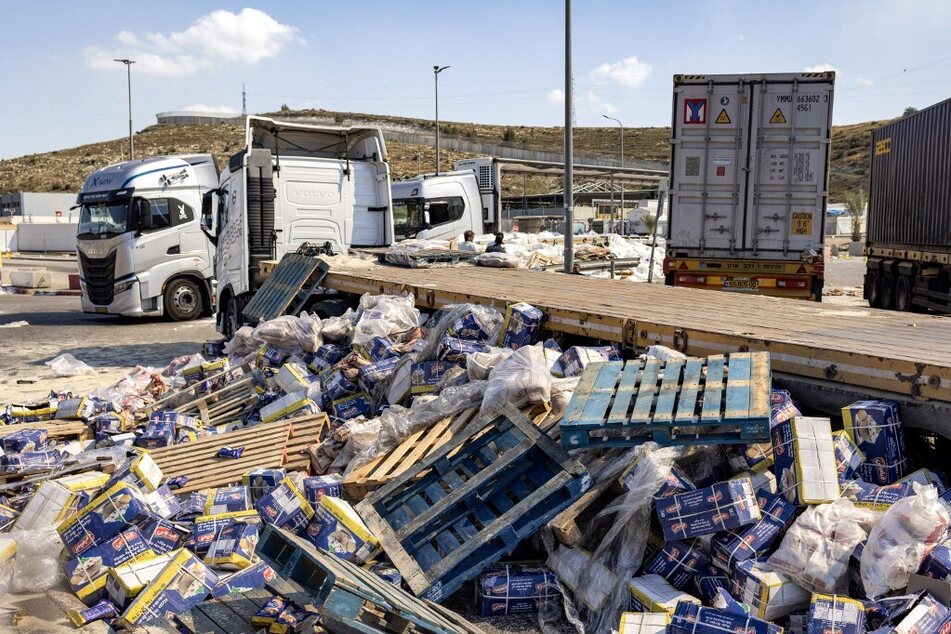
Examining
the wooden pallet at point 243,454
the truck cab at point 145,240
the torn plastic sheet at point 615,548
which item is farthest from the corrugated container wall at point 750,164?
the truck cab at point 145,240

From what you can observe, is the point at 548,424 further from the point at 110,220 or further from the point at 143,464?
the point at 110,220

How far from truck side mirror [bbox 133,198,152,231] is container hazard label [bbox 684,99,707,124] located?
11.1 m

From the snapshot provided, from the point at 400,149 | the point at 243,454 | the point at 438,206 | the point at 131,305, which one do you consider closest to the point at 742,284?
the point at 243,454

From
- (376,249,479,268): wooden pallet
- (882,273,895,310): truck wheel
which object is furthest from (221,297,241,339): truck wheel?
(882,273,895,310): truck wheel

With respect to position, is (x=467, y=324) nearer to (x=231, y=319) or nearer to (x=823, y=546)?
(x=823, y=546)

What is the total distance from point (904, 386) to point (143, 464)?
5.11 m

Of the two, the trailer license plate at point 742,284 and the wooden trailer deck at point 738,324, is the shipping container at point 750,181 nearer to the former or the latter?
the trailer license plate at point 742,284

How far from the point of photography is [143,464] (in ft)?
19.6

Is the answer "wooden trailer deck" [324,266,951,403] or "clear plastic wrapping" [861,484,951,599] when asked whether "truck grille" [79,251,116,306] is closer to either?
"wooden trailer deck" [324,266,951,403]

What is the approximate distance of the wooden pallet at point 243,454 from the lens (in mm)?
6320

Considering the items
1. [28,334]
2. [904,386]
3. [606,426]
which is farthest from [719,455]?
[28,334]

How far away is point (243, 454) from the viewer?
6.54m

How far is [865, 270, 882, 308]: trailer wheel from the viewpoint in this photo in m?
17.3

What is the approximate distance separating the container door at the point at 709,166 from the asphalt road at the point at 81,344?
26.6 ft
